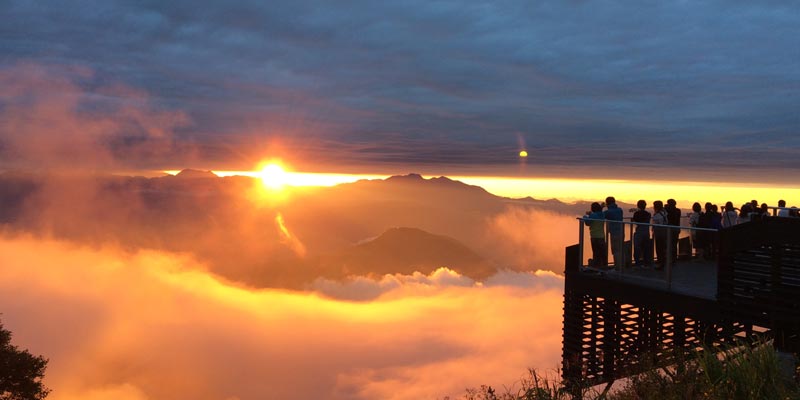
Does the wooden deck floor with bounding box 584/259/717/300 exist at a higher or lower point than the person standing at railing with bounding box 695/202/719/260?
lower

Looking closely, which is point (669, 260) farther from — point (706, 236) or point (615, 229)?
point (706, 236)

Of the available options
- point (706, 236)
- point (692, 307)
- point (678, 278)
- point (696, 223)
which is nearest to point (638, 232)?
point (678, 278)

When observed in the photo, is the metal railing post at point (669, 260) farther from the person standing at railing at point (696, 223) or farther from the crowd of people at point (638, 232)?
the person standing at railing at point (696, 223)

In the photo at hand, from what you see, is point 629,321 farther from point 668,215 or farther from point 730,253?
point 730,253

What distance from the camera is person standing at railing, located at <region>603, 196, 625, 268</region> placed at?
1303 centimetres

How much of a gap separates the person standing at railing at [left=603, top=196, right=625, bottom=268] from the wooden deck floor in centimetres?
30

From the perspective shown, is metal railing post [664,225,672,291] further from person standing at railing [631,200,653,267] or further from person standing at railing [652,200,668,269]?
person standing at railing [631,200,653,267]

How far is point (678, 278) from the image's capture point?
1348cm

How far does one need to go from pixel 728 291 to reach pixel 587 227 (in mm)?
3554

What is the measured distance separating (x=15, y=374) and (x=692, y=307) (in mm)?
25217

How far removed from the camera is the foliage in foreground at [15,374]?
23.2m

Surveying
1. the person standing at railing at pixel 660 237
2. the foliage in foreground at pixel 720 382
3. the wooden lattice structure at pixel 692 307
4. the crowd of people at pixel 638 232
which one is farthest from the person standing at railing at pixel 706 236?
the foliage in foreground at pixel 720 382

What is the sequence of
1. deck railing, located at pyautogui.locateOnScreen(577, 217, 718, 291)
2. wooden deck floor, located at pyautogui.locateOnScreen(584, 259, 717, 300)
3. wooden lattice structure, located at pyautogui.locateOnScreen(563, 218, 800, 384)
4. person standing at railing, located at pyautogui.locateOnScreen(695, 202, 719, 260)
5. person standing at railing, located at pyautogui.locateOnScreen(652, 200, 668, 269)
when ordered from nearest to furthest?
wooden lattice structure, located at pyautogui.locateOnScreen(563, 218, 800, 384), wooden deck floor, located at pyautogui.locateOnScreen(584, 259, 717, 300), deck railing, located at pyautogui.locateOnScreen(577, 217, 718, 291), person standing at railing, located at pyautogui.locateOnScreen(652, 200, 668, 269), person standing at railing, located at pyautogui.locateOnScreen(695, 202, 719, 260)

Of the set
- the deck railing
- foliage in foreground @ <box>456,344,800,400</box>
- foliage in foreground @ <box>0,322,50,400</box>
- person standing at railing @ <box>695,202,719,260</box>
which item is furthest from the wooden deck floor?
foliage in foreground @ <box>0,322,50,400</box>
